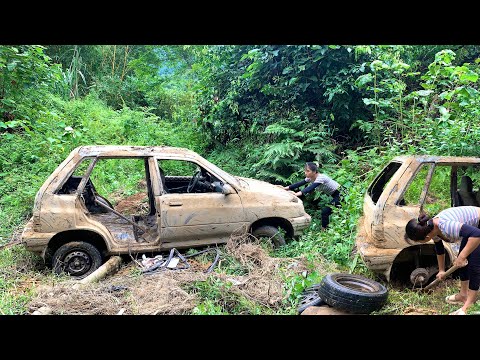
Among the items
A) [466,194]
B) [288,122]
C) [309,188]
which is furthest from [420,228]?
[288,122]

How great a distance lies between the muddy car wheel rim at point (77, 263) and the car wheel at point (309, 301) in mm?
2745

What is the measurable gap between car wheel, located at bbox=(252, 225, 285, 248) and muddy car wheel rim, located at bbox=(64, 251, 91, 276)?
229cm

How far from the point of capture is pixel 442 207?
5.34m

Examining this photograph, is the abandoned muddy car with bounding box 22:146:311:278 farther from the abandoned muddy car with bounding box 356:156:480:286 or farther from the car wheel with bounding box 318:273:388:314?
the car wheel with bounding box 318:273:388:314

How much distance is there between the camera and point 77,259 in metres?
4.71

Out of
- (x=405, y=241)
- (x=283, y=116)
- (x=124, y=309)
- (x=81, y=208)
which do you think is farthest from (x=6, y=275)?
(x=283, y=116)

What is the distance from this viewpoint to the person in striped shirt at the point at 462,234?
11.4ft

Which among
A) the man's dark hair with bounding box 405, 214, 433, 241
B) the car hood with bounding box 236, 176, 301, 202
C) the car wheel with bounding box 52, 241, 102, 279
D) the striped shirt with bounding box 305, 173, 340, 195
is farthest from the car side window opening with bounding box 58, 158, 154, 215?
the man's dark hair with bounding box 405, 214, 433, 241

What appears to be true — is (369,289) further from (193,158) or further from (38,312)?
(38,312)

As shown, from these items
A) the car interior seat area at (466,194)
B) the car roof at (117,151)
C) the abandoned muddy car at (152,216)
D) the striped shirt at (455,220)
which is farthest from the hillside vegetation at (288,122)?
the car roof at (117,151)

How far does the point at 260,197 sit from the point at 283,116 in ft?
13.1

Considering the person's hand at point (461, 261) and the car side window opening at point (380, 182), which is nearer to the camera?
the person's hand at point (461, 261)

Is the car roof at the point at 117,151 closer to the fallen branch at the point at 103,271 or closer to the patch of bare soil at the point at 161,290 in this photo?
the fallen branch at the point at 103,271

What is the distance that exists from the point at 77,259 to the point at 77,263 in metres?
0.05
